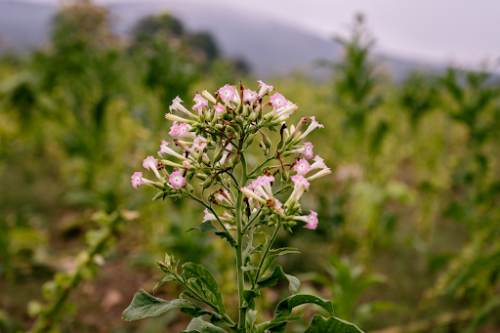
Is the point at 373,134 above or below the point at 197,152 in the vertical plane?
above

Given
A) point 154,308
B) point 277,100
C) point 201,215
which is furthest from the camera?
point 201,215

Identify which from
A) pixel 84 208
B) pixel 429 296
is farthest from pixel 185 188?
pixel 84 208

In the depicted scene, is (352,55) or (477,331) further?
(352,55)

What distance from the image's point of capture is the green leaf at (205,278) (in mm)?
929

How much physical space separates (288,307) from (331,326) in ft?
0.41

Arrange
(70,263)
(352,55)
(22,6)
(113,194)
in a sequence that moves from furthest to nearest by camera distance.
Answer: (22,6)
(113,194)
(70,263)
(352,55)

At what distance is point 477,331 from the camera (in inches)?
123

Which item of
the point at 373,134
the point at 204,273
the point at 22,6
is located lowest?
the point at 204,273

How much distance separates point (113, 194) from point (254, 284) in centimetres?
398

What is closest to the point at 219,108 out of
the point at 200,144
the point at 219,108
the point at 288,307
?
the point at 219,108

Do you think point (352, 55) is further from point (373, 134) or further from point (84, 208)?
point (84, 208)

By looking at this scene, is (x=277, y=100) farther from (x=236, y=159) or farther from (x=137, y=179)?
(x=137, y=179)

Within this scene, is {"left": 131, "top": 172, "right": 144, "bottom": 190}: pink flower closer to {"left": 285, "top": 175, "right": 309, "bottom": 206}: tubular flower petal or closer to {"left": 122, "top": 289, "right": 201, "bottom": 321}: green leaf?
{"left": 122, "top": 289, "right": 201, "bottom": 321}: green leaf

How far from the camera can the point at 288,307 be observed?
0.93 meters
